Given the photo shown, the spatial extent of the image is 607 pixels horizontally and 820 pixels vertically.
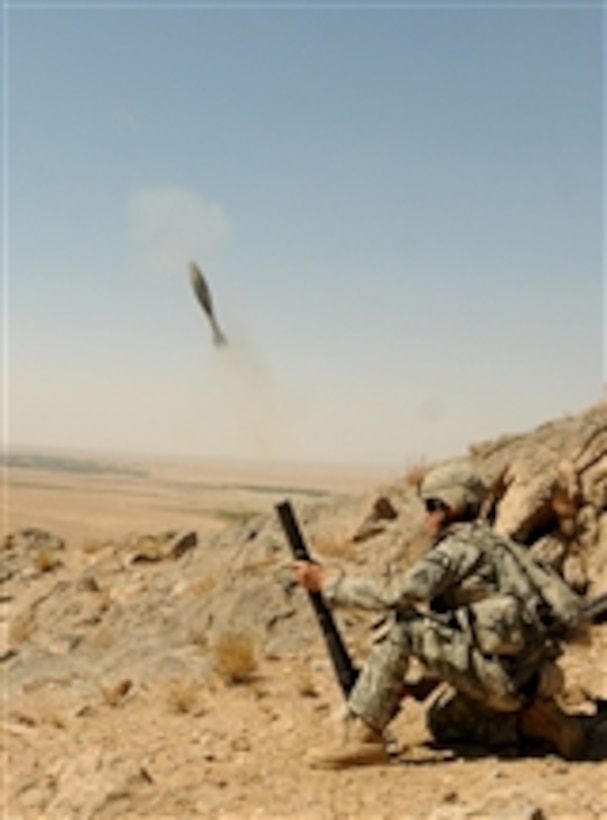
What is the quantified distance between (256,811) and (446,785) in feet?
3.23

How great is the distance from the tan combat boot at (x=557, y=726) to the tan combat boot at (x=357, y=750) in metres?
0.86

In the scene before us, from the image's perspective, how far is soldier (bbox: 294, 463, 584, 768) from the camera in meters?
4.91

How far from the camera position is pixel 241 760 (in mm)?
5879

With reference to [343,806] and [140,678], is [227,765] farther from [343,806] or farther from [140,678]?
[140,678]

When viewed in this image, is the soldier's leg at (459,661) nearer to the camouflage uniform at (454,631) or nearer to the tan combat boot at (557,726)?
the camouflage uniform at (454,631)

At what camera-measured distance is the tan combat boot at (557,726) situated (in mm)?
5055

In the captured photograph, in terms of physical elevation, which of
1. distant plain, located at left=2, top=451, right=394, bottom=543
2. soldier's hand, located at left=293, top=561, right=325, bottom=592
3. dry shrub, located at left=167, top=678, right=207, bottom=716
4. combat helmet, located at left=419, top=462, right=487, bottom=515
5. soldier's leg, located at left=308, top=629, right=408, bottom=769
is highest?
combat helmet, located at left=419, top=462, right=487, bottom=515

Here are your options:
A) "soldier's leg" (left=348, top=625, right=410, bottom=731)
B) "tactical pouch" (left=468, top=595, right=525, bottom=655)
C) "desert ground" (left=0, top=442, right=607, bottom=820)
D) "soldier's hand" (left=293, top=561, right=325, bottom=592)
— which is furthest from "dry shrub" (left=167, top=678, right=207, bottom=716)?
"tactical pouch" (left=468, top=595, right=525, bottom=655)

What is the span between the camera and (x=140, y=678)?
8.77 m

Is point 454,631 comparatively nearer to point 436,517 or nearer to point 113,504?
point 436,517

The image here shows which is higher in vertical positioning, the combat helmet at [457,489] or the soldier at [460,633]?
the combat helmet at [457,489]

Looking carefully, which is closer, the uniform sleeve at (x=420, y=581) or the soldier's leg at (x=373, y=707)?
the uniform sleeve at (x=420, y=581)

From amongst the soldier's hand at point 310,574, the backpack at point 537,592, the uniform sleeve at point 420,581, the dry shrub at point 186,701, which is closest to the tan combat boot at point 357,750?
the uniform sleeve at point 420,581

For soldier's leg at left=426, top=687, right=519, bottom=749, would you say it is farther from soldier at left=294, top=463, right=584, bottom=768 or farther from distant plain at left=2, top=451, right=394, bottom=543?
distant plain at left=2, top=451, right=394, bottom=543
